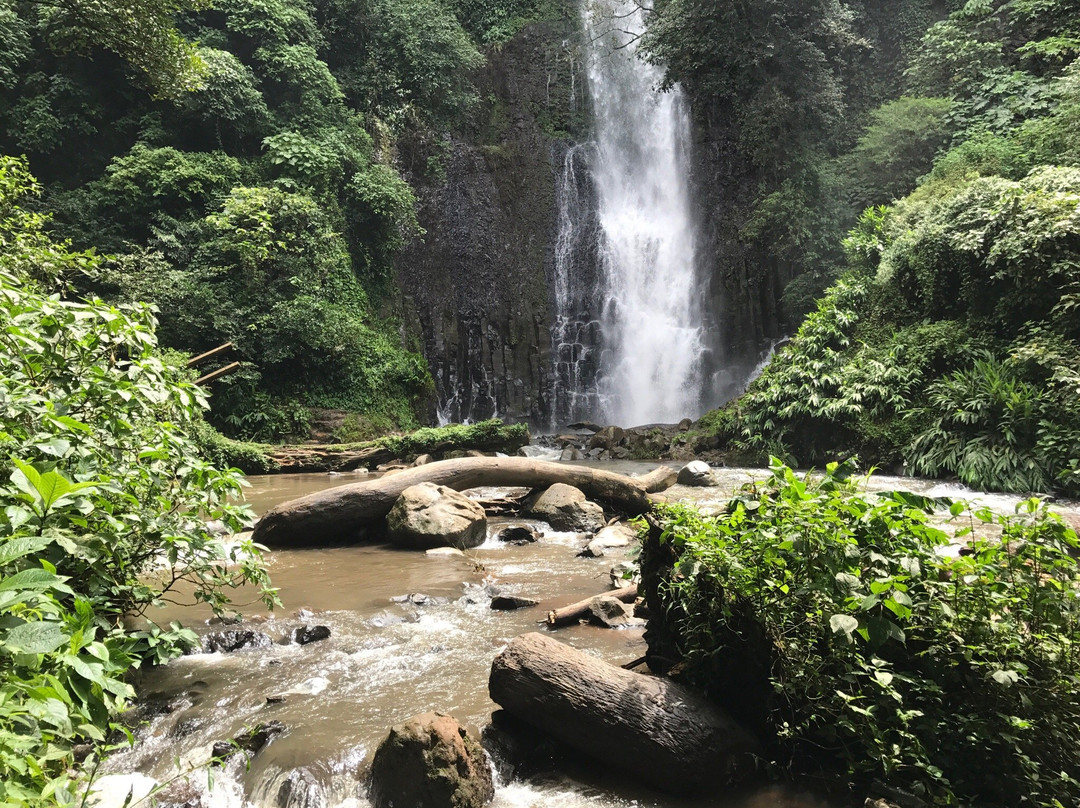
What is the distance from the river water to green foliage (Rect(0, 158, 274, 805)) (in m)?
0.40

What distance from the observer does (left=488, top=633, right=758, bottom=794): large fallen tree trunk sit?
2.63m

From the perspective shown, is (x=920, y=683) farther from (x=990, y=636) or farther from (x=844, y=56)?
(x=844, y=56)

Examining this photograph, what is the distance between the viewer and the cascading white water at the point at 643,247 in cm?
2083

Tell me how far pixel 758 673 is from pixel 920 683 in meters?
0.67

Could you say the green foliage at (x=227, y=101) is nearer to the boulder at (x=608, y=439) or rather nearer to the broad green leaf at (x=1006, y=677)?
the boulder at (x=608, y=439)

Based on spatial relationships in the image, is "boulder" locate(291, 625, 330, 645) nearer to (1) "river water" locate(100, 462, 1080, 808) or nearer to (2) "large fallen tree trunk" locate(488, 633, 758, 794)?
(1) "river water" locate(100, 462, 1080, 808)

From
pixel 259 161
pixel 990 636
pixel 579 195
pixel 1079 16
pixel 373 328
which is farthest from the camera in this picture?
pixel 579 195

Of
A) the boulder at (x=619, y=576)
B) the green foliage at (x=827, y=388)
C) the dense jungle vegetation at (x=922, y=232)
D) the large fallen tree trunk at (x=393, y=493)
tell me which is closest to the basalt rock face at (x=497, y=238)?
the dense jungle vegetation at (x=922, y=232)

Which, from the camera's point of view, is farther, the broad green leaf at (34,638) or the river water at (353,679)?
the river water at (353,679)

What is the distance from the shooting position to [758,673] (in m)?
2.79

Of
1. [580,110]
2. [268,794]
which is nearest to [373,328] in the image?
[580,110]

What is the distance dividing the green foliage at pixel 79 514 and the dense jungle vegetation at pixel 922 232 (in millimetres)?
10508

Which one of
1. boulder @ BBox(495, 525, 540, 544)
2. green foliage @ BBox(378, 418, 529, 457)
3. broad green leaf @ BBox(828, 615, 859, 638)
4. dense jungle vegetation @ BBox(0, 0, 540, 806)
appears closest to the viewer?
broad green leaf @ BBox(828, 615, 859, 638)

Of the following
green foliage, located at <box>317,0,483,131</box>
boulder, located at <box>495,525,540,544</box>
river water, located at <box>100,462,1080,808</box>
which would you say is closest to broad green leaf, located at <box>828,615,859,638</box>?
river water, located at <box>100,462,1080,808</box>
